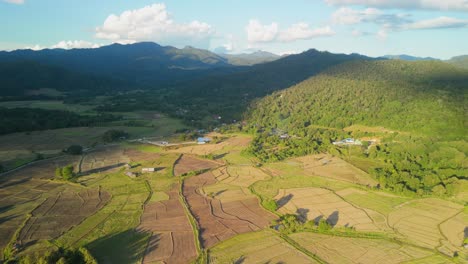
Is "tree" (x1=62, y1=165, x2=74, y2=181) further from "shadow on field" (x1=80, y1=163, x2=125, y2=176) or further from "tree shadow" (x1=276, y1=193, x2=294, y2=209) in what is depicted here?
"tree shadow" (x1=276, y1=193, x2=294, y2=209)

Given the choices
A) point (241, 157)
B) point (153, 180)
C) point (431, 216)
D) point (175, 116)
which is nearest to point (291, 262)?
point (431, 216)

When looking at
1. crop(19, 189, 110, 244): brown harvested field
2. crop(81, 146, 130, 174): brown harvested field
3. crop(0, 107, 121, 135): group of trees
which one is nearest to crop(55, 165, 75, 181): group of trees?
crop(81, 146, 130, 174): brown harvested field

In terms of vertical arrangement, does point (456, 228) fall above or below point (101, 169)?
Answer: below

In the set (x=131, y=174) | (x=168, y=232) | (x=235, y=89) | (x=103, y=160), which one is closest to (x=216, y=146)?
(x=103, y=160)

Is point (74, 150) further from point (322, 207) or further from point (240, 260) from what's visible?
point (322, 207)

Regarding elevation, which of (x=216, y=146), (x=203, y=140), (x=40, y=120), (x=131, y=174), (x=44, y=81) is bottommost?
(x=216, y=146)

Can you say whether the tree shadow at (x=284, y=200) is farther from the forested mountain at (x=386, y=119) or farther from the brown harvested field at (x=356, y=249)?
the forested mountain at (x=386, y=119)

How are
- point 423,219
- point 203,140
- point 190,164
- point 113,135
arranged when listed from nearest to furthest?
point 423,219 < point 190,164 < point 113,135 < point 203,140
